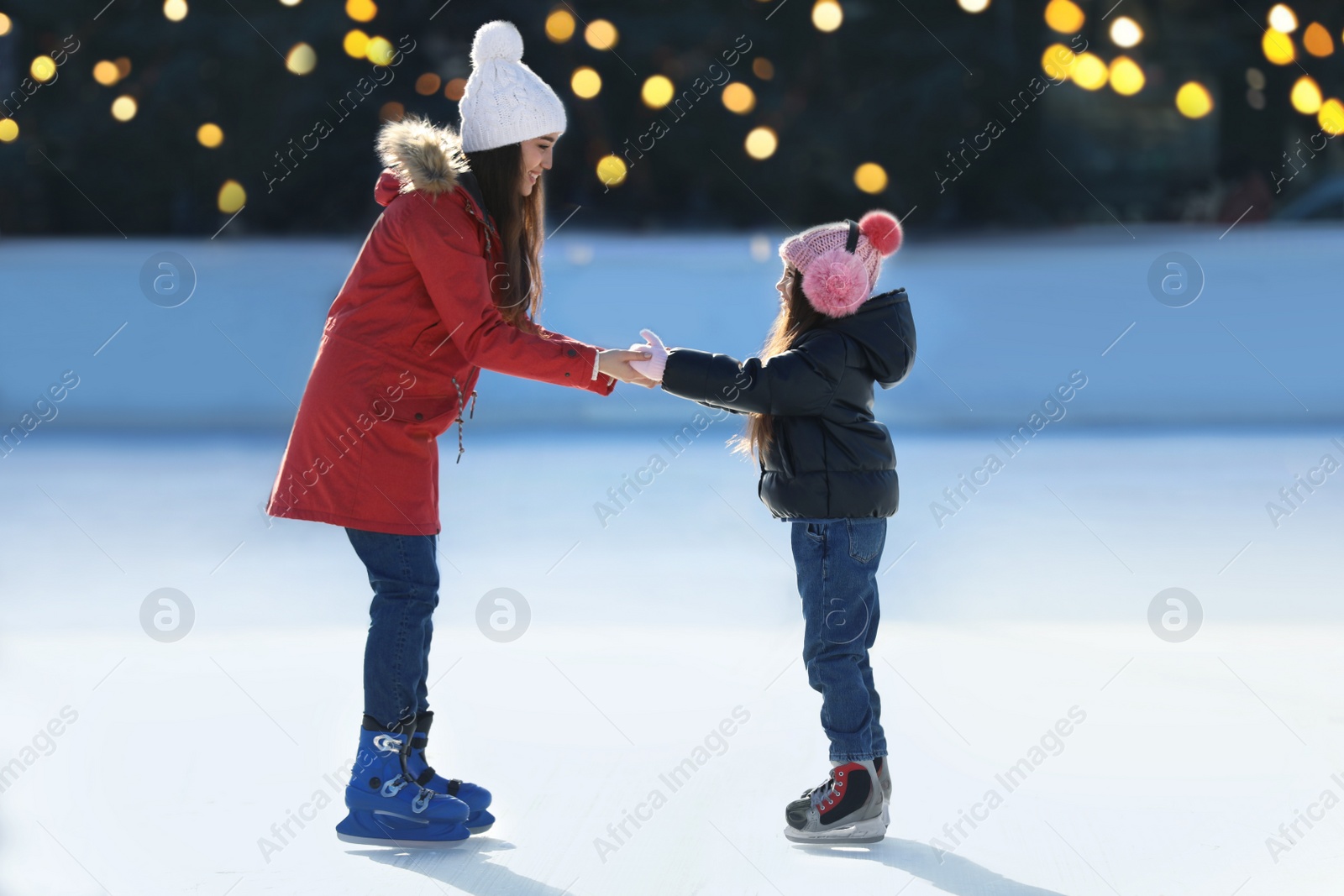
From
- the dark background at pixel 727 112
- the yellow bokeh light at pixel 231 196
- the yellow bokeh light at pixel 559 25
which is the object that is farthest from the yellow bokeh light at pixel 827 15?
the yellow bokeh light at pixel 231 196

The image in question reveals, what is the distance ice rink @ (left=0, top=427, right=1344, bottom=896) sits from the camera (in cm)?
188

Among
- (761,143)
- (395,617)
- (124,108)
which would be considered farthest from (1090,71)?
(395,617)

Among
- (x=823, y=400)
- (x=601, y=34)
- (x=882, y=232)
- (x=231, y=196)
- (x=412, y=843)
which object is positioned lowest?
(x=412, y=843)

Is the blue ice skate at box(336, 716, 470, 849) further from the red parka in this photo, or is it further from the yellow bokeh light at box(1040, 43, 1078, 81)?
the yellow bokeh light at box(1040, 43, 1078, 81)

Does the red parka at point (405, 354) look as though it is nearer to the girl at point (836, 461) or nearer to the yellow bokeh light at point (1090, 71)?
the girl at point (836, 461)

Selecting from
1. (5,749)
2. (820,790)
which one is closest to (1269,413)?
(820,790)

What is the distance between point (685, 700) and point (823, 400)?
0.82 meters

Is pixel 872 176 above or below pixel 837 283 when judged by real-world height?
above

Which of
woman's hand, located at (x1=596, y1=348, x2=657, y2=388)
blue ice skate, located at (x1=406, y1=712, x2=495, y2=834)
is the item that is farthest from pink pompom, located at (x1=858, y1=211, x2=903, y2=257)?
blue ice skate, located at (x1=406, y1=712, x2=495, y2=834)

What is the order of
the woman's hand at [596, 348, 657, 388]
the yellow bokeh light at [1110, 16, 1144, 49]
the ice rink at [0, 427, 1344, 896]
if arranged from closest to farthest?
1. the ice rink at [0, 427, 1344, 896]
2. the woman's hand at [596, 348, 657, 388]
3. the yellow bokeh light at [1110, 16, 1144, 49]

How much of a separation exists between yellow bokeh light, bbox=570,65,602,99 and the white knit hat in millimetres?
5578

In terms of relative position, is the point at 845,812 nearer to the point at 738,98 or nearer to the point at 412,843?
the point at 412,843

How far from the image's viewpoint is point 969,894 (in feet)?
5.77

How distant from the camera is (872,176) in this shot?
7.55m
